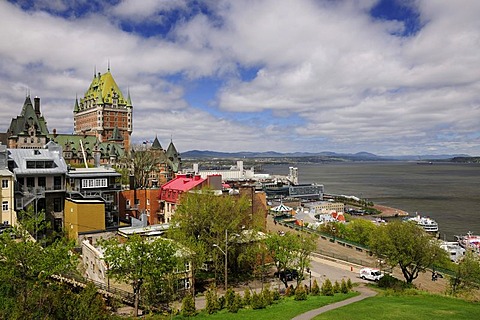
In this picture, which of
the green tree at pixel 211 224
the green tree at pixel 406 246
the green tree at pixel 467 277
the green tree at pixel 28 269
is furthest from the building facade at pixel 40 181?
the green tree at pixel 467 277

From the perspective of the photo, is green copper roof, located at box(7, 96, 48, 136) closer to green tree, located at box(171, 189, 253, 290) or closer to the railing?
green tree, located at box(171, 189, 253, 290)

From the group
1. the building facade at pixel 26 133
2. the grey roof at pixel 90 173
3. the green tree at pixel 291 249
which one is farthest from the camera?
the building facade at pixel 26 133

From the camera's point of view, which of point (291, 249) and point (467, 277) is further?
point (467, 277)

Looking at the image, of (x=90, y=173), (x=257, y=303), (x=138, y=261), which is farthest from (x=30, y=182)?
(x=257, y=303)

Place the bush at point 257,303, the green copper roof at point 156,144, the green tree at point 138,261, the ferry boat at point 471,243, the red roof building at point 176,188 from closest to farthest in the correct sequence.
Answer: the green tree at point 138,261 < the bush at point 257,303 < the red roof building at point 176,188 < the ferry boat at point 471,243 < the green copper roof at point 156,144

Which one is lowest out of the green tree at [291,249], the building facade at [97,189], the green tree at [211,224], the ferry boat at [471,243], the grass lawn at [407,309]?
the ferry boat at [471,243]

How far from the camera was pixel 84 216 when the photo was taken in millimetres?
35969

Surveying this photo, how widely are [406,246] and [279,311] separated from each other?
45.8 feet

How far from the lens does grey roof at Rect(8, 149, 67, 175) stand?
3762cm

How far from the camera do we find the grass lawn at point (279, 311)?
22.6m

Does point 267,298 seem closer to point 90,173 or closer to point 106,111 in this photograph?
point 90,173

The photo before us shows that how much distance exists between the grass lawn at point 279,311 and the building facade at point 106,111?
336 ft

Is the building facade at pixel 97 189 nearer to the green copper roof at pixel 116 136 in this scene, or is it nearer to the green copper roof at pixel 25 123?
the green copper roof at pixel 25 123

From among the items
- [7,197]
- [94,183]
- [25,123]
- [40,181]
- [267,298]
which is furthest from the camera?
[25,123]
